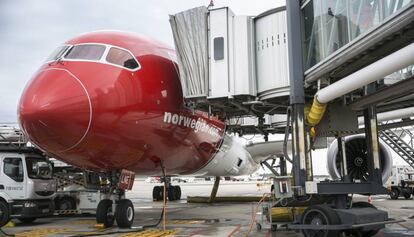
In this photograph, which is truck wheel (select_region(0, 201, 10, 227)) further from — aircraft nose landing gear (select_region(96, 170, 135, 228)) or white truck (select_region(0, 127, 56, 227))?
aircraft nose landing gear (select_region(96, 170, 135, 228))

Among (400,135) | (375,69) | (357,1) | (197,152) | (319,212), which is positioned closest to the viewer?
(375,69)

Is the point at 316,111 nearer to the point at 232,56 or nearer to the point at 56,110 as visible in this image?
the point at 232,56

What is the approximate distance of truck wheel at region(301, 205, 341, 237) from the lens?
22.2ft

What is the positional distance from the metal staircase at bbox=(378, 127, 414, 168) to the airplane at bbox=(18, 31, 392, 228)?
781cm

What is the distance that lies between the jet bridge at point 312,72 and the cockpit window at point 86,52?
1635 millimetres

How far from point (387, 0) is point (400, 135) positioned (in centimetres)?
1560

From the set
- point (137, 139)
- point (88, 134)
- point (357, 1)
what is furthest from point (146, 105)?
point (357, 1)

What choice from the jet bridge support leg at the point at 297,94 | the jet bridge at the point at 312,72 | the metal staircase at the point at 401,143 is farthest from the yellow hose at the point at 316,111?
the metal staircase at the point at 401,143

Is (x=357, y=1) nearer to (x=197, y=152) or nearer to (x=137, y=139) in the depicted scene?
(x=137, y=139)

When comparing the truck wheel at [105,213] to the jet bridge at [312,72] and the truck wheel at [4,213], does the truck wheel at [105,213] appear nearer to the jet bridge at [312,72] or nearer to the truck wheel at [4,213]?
the truck wheel at [4,213]

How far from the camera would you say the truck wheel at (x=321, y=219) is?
6.78 meters

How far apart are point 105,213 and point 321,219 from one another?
4791 mm

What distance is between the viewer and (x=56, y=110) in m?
7.77

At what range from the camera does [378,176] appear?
27.7 feet
